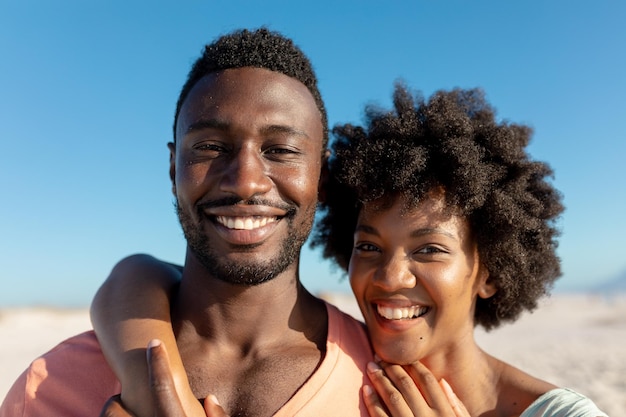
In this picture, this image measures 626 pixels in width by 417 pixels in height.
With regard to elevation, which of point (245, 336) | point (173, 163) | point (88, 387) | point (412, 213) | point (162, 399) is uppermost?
point (173, 163)

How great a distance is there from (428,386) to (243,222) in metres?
1.31

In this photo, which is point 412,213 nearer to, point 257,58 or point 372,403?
point 372,403

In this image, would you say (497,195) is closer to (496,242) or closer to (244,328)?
(496,242)

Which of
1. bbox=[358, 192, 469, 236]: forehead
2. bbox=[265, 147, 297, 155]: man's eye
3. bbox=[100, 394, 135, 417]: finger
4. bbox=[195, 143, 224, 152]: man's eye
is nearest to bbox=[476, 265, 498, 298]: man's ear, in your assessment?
bbox=[358, 192, 469, 236]: forehead

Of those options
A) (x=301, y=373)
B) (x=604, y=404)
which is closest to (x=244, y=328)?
(x=301, y=373)

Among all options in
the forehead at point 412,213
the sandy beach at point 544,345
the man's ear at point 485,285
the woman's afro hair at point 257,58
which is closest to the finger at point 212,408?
the forehead at point 412,213

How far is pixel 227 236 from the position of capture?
2.90 meters

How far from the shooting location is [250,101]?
9.81ft

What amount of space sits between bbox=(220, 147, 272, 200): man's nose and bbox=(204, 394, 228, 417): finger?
0.90 meters

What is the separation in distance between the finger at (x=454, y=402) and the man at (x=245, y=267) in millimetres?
445

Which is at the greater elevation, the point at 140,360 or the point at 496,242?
the point at 496,242

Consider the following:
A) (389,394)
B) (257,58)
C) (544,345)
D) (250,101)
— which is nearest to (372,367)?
(389,394)

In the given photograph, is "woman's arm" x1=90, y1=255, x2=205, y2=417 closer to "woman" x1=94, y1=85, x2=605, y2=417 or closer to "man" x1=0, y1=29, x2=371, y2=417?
"woman" x1=94, y1=85, x2=605, y2=417

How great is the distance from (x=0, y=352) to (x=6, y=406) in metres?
16.1
